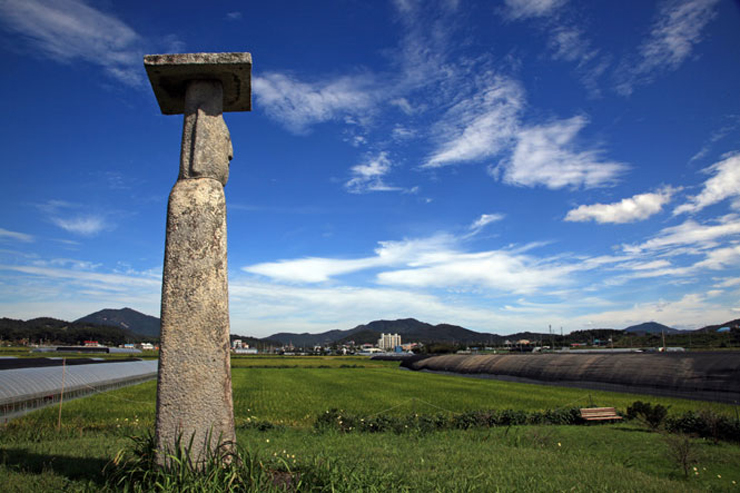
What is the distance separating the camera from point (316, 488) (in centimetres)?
529

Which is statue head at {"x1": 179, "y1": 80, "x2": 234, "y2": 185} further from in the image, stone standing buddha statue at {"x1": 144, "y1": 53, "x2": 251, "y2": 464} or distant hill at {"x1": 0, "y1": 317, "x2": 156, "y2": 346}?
distant hill at {"x1": 0, "y1": 317, "x2": 156, "y2": 346}

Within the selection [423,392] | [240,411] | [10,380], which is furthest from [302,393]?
[10,380]

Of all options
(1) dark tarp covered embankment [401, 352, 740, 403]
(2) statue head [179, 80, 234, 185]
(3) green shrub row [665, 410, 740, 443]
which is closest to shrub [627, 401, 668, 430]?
(3) green shrub row [665, 410, 740, 443]

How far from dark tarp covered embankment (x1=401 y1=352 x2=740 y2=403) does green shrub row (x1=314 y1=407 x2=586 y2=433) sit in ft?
35.4

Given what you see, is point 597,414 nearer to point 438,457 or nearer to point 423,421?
point 423,421

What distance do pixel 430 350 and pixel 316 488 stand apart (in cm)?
12351

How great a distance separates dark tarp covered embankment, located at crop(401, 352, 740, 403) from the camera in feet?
70.8

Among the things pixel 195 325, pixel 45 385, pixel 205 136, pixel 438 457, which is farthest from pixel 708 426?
pixel 45 385

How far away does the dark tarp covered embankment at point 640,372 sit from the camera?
70.8 ft

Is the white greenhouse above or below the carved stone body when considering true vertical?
below

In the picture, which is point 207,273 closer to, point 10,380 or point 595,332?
point 10,380

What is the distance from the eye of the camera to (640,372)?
2636 cm

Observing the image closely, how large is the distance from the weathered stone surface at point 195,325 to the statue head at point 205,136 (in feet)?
0.83

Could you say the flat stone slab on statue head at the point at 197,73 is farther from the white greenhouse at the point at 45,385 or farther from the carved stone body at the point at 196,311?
the white greenhouse at the point at 45,385
